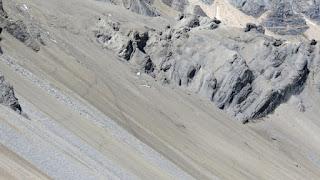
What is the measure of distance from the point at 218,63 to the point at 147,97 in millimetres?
20377

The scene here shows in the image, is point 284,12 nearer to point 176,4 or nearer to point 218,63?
point 176,4

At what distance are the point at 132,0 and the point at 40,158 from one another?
8625cm

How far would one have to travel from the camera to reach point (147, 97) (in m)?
62.8

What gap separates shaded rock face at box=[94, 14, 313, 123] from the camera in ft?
250

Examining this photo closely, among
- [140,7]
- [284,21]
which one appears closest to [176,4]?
[284,21]

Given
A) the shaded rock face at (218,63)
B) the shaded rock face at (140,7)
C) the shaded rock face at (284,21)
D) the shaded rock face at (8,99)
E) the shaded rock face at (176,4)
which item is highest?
the shaded rock face at (8,99)

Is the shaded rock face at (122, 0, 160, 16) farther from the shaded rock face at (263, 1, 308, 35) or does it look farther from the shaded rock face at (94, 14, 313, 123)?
the shaded rock face at (263, 1, 308, 35)

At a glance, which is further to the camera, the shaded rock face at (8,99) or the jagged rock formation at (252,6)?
the jagged rock formation at (252,6)

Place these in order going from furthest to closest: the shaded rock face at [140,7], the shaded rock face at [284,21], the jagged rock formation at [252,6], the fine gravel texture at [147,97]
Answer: the jagged rock formation at [252,6] → the shaded rock face at [284,21] → the shaded rock face at [140,7] → the fine gravel texture at [147,97]

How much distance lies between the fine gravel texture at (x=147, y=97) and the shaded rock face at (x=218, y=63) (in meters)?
0.13

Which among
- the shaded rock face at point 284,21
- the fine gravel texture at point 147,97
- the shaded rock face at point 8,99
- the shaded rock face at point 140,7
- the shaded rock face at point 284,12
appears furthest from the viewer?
the shaded rock face at point 284,12

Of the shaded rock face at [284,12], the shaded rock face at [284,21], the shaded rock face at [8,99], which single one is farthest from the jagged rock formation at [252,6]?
the shaded rock face at [8,99]

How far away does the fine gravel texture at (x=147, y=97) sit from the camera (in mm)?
31922

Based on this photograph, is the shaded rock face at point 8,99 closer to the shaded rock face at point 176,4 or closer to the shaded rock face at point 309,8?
the shaded rock face at point 176,4
